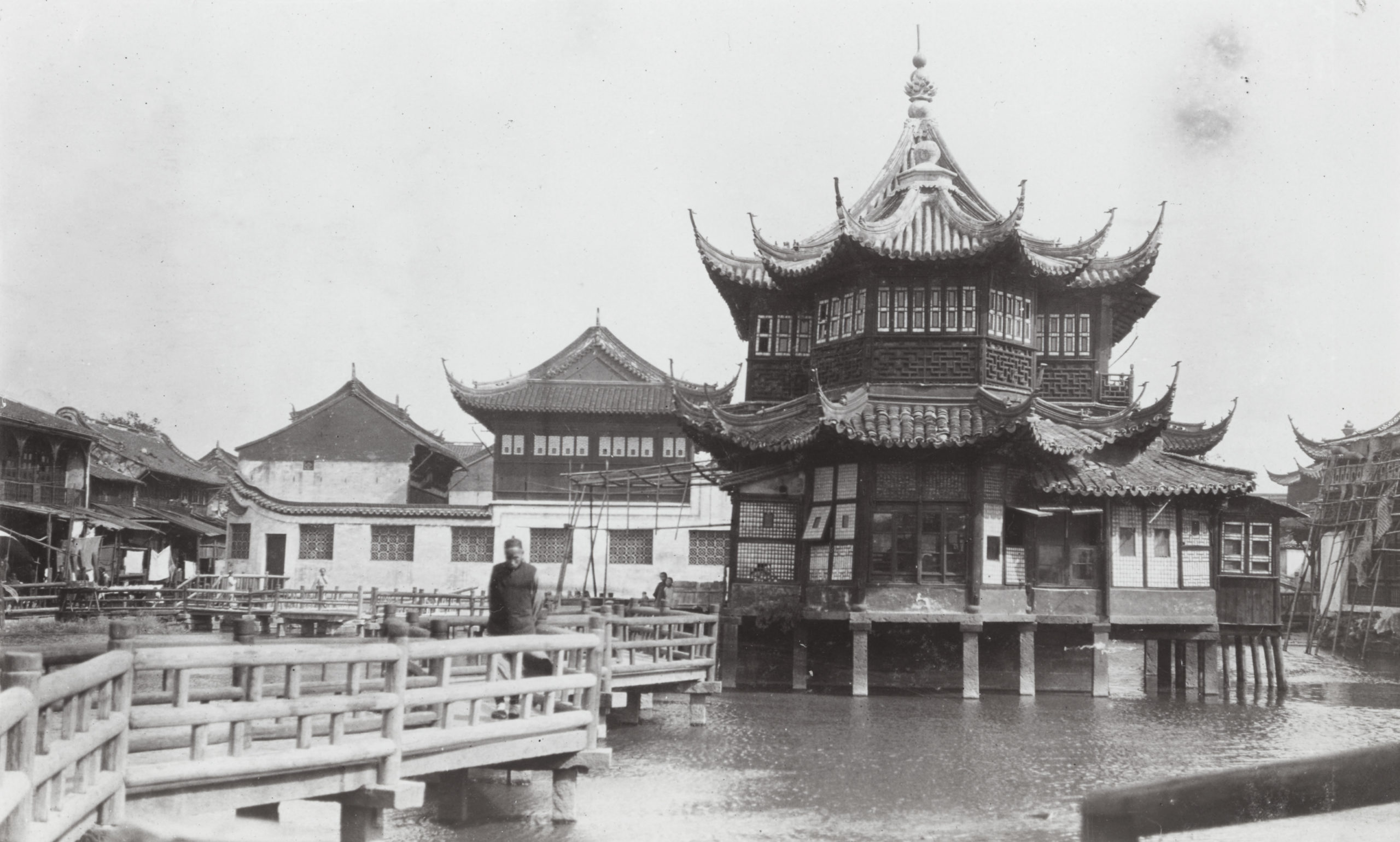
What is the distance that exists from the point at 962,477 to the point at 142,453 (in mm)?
37453

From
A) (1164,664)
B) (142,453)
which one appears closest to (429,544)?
(142,453)

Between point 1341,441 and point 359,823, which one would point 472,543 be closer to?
point 1341,441

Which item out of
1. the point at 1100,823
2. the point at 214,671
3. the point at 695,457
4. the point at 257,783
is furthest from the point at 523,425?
the point at 1100,823

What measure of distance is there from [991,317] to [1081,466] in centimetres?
322

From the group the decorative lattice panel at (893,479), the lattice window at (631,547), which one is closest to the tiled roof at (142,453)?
the lattice window at (631,547)

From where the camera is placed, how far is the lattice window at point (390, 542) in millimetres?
45594

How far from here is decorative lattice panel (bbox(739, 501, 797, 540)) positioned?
81.7 ft

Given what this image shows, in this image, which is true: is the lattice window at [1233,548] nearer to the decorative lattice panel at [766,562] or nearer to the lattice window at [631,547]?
the decorative lattice panel at [766,562]

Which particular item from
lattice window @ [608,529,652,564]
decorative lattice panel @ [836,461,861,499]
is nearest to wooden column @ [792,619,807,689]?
decorative lattice panel @ [836,461,861,499]

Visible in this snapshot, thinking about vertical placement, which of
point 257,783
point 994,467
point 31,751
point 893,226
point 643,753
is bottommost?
point 643,753

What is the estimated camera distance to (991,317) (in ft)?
78.9

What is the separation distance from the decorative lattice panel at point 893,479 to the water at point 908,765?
3.60 meters

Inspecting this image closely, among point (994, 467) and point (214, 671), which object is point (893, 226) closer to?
point (994, 467)

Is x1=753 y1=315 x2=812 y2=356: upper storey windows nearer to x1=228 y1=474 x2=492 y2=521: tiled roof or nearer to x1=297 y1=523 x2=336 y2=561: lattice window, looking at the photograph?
x1=228 y1=474 x2=492 y2=521: tiled roof
